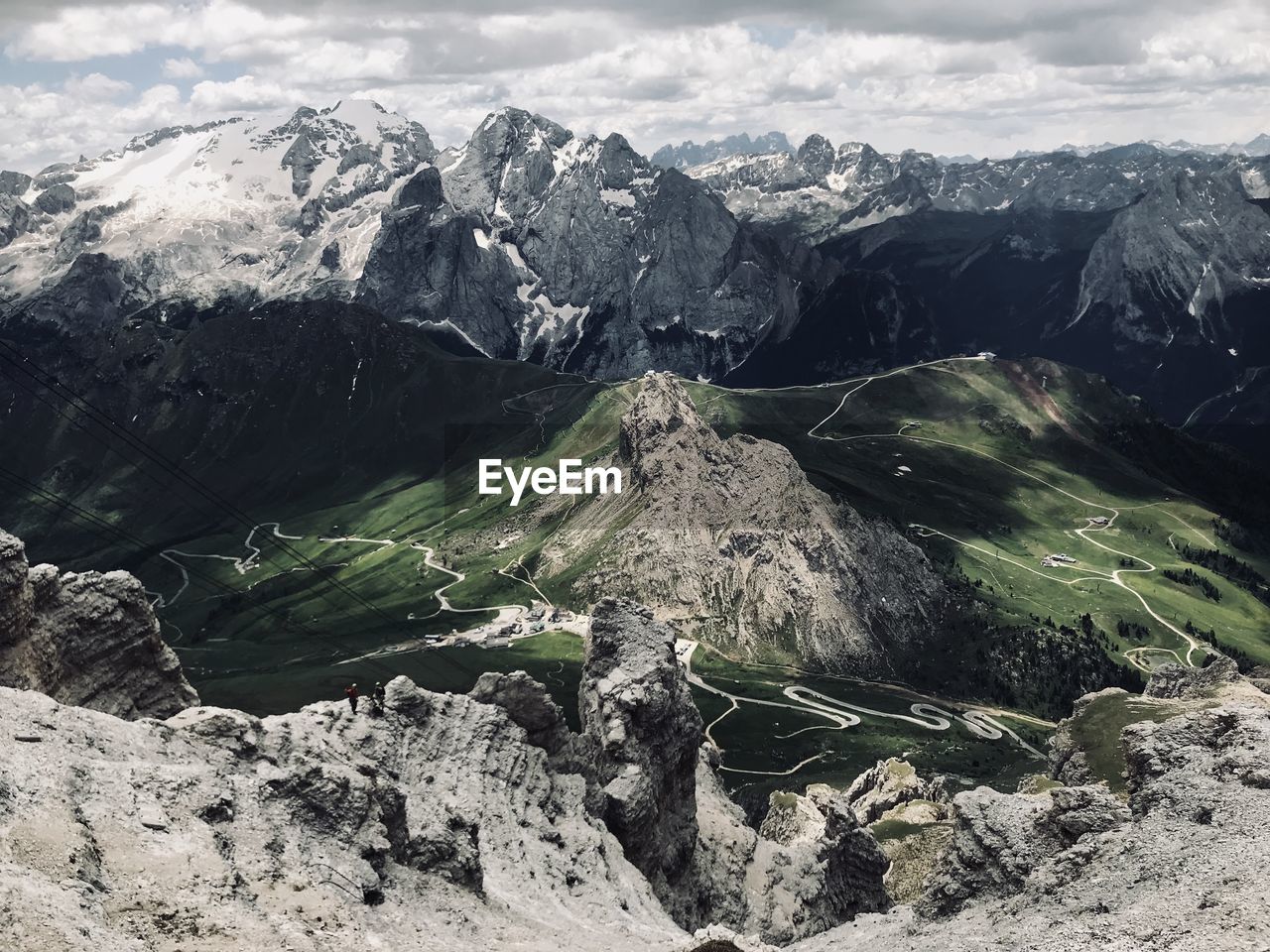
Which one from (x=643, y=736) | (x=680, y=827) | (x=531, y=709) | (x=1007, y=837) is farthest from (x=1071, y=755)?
(x=531, y=709)

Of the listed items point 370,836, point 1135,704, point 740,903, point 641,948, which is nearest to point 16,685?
point 370,836

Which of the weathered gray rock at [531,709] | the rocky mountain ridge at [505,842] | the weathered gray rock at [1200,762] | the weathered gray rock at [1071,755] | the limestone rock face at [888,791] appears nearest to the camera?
the rocky mountain ridge at [505,842]

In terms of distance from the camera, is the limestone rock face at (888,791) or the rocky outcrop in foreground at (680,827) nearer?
the rocky outcrop in foreground at (680,827)

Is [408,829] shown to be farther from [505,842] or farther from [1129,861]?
[1129,861]

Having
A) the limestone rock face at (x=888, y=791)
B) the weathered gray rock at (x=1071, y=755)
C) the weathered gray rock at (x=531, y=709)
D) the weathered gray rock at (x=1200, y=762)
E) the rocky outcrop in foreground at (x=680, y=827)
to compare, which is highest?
the weathered gray rock at (x=1200, y=762)

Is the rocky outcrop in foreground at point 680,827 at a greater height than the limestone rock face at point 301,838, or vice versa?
the limestone rock face at point 301,838

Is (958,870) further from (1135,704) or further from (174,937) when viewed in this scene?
(1135,704)

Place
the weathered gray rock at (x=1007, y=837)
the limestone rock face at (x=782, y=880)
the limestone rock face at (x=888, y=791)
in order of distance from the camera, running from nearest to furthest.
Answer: the weathered gray rock at (x=1007, y=837) → the limestone rock face at (x=782, y=880) → the limestone rock face at (x=888, y=791)

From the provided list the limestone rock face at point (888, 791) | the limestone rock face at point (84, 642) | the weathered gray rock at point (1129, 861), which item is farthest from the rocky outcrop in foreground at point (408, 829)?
the limestone rock face at point (888, 791)

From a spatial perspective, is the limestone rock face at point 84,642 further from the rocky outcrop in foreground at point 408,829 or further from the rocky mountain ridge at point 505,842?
the rocky mountain ridge at point 505,842
